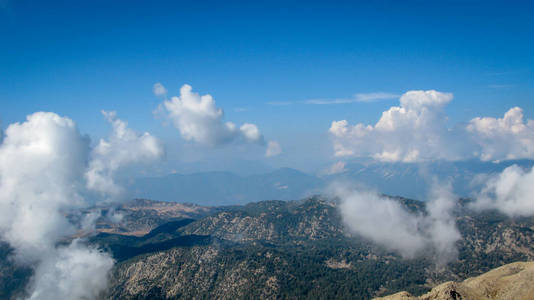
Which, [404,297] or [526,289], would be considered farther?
[404,297]

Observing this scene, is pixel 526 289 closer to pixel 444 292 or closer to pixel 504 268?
pixel 444 292

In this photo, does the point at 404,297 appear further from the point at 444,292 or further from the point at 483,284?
the point at 483,284

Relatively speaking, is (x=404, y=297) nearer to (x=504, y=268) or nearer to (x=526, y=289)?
(x=526, y=289)

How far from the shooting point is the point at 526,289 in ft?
422

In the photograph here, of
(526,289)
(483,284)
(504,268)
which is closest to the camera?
(526,289)

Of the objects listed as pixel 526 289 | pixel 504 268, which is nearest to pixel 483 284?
pixel 526 289

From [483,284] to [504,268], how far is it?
147 ft

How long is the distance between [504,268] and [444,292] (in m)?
74.6

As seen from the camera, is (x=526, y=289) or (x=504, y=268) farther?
(x=504, y=268)

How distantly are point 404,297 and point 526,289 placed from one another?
4723cm

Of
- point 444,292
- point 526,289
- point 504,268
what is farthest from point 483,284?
point 504,268

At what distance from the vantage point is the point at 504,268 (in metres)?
177

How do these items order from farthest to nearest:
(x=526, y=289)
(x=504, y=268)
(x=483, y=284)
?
(x=504, y=268) → (x=483, y=284) → (x=526, y=289)

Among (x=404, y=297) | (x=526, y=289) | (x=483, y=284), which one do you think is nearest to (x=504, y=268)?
(x=483, y=284)
